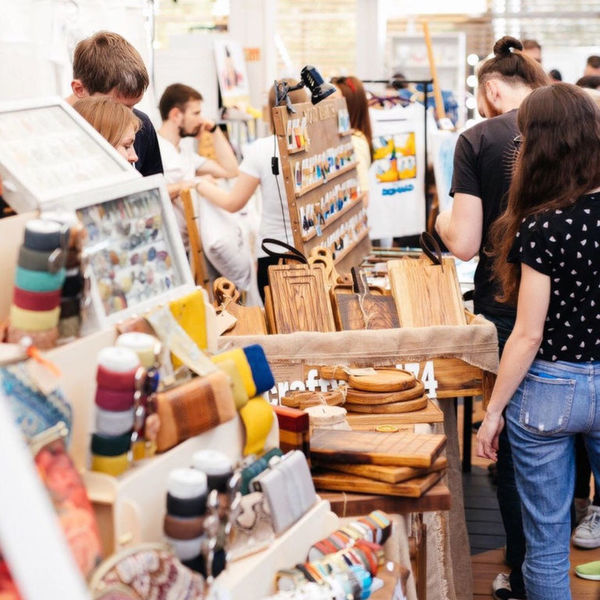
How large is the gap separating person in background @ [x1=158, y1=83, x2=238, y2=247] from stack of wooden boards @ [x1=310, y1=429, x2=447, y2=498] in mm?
2877

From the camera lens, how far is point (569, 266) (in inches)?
90.0

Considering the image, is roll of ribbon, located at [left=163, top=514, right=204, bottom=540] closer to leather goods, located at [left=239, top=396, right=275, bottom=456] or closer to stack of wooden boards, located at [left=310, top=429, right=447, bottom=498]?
leather goods, located at [left=239, top=396, right=275, bottom=456]

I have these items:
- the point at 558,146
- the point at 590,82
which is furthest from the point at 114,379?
the point at 590,82

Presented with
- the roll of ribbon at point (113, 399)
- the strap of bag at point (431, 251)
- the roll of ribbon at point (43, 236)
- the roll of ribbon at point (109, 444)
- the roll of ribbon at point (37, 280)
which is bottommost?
the strap of bag at point (431, 251)

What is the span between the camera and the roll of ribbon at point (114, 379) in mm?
1292

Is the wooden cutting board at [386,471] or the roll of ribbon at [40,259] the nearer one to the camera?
the roll of ribbon at [40,259]

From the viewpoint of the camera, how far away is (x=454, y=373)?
2.86 meters

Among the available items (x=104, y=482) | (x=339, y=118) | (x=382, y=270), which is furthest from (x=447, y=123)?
(x=104, y=482)

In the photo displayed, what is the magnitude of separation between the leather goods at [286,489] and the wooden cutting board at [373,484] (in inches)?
8.9

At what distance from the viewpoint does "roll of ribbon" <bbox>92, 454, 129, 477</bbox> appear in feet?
4.40

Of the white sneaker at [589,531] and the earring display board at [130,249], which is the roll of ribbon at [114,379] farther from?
the white sneaker at [589,531]

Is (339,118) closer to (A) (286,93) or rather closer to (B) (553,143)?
(A) (286,93)

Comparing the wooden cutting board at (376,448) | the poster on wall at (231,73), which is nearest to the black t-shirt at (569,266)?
the wooden cutting board at (376,448)

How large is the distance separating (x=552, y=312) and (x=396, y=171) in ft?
13.4
